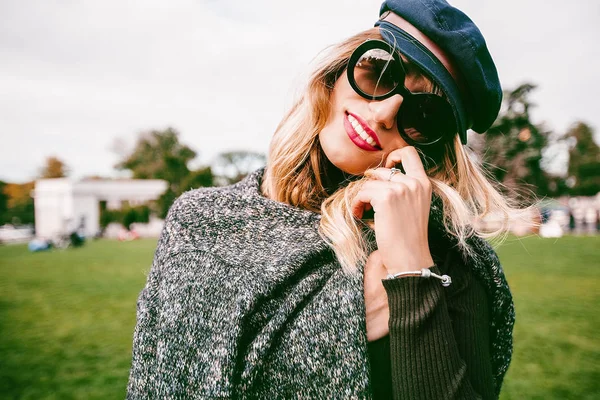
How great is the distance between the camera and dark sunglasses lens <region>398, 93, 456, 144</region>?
1.31 meters

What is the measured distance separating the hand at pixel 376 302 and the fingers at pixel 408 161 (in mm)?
295

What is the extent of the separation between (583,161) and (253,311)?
228 feet

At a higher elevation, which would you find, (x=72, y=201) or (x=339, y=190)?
(x=339, y=190)

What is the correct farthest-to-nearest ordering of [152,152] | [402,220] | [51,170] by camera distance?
[152,152], [51,170], [402,220]

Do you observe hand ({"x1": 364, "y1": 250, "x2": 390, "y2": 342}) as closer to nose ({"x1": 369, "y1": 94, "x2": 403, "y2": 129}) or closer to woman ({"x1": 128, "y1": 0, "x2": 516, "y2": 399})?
woman ({"x1": 128, "y1": 0, "x2": 516, "y2": 399})

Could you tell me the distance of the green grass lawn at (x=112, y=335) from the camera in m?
4.24

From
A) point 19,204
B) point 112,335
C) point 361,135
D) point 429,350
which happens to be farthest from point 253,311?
point 19,204

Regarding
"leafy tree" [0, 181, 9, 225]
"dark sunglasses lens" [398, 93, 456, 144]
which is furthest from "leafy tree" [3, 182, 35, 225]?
"dark sunglasses lens" [398, 93, 456, 144]

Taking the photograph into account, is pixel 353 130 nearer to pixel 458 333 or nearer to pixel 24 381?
pixel 458 333

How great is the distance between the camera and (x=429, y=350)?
1049mm

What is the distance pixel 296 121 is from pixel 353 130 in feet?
0.98

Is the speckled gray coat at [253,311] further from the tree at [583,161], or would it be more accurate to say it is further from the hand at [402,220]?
the tree at [583,161]

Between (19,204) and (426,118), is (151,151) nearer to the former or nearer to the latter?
(19,204)

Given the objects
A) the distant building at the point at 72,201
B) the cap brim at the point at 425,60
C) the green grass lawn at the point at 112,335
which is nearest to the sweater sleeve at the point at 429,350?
the cap brim at the point at 425,60
